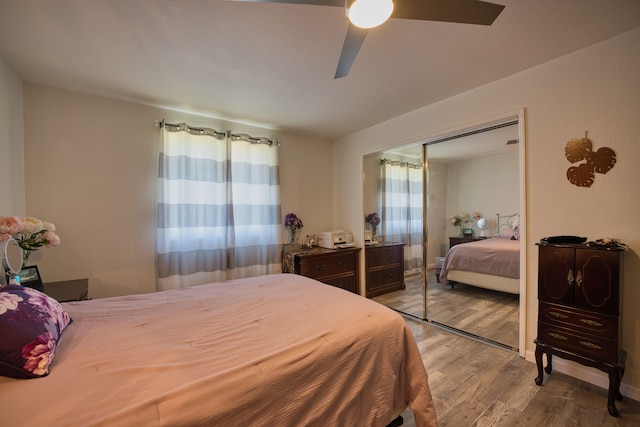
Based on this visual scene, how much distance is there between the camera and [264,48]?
6.36 feet

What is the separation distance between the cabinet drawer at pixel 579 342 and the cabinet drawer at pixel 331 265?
87.9 inches

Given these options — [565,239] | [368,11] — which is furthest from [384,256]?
[368,11]

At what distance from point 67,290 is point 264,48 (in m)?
2.43

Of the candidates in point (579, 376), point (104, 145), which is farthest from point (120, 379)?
point (579, 376)

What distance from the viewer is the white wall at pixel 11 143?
1.96m

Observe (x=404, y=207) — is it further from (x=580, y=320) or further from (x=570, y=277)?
(x=580, y=320)

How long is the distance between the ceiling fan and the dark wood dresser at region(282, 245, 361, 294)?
2.64m

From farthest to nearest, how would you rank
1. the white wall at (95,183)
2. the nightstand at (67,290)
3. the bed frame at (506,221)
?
1. the bed frame at (506,221)
2. the white wall at (95,183)
3. the nightstand at (67,290)

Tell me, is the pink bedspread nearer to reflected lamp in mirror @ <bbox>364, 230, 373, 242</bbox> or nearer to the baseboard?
the baseboard

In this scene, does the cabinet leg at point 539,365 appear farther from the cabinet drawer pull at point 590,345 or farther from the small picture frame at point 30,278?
the small picture frame at point 30,278

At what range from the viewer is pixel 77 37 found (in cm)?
179

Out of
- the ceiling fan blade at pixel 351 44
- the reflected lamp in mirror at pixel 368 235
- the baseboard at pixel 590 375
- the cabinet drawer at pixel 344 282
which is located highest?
the ceiling fan blade at pixel 351 44

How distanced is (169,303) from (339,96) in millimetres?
2389

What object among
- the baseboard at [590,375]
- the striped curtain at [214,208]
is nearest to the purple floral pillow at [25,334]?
the striped curtain at [214,208]
